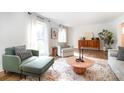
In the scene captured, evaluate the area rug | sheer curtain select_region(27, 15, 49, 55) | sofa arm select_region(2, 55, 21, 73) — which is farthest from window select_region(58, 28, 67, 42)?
sofa arm select_region(2, 55, 21, 73)

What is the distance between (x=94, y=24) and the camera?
3.92 m

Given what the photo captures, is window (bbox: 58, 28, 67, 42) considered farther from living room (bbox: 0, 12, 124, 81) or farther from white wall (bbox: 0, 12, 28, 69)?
white wall (bbox: 0, 12, 28, 69)

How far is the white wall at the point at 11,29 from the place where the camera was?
151 cm

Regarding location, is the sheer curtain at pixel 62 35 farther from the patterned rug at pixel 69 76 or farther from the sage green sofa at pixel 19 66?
the sage green sofa at pixel 19 66

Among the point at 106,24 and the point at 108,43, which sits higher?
the point at 106,24

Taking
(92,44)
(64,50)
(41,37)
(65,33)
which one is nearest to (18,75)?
(41,37)

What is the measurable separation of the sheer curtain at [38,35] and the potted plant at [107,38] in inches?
102

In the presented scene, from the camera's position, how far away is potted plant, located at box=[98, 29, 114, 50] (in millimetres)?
4172

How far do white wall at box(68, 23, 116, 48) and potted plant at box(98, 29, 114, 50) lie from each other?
0.59ft
